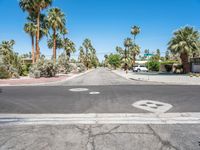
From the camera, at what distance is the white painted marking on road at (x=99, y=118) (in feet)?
22.8

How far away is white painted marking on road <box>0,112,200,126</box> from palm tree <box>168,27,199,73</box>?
3423cm

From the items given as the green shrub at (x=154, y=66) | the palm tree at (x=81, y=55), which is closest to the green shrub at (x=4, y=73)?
the green shrub at (x=154, y=66)

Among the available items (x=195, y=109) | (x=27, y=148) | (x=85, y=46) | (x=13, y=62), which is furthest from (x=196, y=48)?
(x=85, y=46)

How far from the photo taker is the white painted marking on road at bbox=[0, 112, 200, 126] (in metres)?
6.95

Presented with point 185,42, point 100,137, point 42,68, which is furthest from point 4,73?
point 185,42

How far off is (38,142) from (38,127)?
4.37 ft

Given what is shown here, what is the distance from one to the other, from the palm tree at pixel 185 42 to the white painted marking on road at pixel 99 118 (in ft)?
112

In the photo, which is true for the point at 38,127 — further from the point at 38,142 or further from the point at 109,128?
the point at 109,128

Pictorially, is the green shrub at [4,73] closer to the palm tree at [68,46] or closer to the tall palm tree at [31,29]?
the tall palm tree at [31,29]

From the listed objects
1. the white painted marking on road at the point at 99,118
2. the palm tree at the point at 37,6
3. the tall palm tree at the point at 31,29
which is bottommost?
the white painted marking on road at the point at 99,118

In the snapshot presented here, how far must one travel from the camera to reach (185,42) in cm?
3975

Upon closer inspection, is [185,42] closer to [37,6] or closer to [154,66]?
[154,66]

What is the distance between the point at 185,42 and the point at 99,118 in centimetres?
3639

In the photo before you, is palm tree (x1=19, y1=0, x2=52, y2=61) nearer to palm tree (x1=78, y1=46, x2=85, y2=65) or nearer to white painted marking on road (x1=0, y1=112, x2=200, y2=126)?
white painted marking on road (x1=0, y1=112, x2=200, y2=126)
